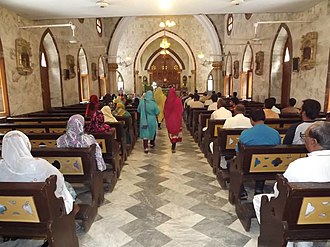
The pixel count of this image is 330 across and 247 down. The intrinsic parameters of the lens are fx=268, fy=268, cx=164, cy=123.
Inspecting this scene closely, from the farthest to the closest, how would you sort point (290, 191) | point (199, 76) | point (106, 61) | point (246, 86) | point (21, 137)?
point (199, 76)
point (106, 61)
point (246, 86)
point (21, 137)
point (290, 191)

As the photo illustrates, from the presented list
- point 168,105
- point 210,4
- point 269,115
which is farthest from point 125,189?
point 210,4

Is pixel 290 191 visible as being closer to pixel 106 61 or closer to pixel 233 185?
pixel 233 185

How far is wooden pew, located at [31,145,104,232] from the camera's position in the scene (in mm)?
2951

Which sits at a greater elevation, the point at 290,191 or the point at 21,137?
the point at 21,137

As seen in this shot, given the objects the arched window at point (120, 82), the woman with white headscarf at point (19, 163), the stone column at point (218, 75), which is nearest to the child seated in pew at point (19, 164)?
the woman with white headscarf at point (19, 163)

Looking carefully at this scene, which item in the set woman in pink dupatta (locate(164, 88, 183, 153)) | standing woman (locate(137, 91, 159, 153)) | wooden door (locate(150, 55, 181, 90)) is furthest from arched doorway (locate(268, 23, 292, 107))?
wooden door (locate(150, 55, 181, 90))

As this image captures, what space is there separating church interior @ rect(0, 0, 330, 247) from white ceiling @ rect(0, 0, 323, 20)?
0.08ft

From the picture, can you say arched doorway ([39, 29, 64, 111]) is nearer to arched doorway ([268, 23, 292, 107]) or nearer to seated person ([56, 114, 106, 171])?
seated person ([56, 114, 106, 171])

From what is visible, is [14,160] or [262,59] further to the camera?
[262,59]

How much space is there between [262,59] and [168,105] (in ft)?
17.8

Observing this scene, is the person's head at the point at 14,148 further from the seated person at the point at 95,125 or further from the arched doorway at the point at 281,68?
the arched doorway at the point at 281,68

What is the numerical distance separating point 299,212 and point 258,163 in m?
1.23

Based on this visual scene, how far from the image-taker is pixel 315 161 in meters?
1.86

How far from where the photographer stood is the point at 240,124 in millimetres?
4234
